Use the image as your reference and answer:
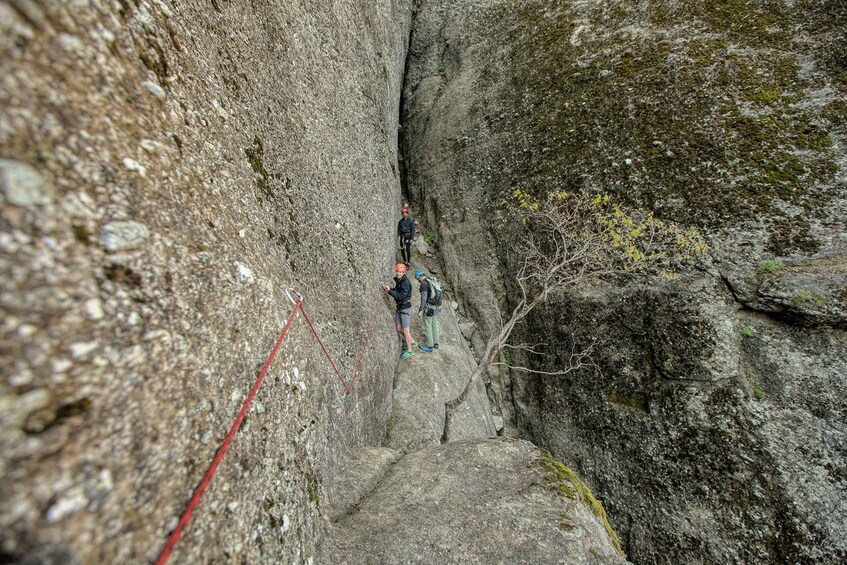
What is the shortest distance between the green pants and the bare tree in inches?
67.5

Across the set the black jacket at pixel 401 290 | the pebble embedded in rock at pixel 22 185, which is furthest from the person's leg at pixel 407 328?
the pebble embedded in rock at pixel 22 185

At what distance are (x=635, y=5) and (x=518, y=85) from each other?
414 centimetres

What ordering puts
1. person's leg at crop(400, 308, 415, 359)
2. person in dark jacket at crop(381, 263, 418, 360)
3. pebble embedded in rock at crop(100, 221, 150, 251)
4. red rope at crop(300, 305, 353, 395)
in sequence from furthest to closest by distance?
person's leg at crop(400, 308, 415, 359) < person in dark jacket at crop(381, 263, 418, 360) < red rope at crop(300, 305, 353, 395) < pebble embedded in rock at crop(100, 221, 150, 251)

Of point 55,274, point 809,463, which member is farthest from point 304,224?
point 809,463

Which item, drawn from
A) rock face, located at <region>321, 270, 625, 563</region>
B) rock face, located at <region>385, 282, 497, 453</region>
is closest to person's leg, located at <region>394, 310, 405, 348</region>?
rock face, located at <region>385, 282, 497, 453</region>

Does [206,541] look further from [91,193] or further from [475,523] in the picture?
[475,523]

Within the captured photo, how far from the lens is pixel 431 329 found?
37.3 feet

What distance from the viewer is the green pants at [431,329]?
1136 centimetres

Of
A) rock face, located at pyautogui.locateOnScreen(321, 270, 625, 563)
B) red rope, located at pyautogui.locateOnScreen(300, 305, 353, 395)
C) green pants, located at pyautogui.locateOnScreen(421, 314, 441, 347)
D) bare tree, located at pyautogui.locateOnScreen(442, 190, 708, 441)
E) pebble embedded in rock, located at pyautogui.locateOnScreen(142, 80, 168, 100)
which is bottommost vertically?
rock face, located at pyautogui.locateOnScreen(321, 270, 625, 563)

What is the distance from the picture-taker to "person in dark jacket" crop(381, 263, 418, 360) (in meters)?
9.99

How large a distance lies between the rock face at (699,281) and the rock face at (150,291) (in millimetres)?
7480

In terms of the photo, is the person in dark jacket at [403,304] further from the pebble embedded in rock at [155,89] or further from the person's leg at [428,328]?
the pebble embedded in rock at [155,89]

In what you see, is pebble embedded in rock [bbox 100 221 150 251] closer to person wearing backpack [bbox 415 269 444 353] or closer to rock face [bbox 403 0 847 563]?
person wearing backpack [bbox 415 269 444 353]

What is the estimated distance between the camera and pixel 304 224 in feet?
19.5
